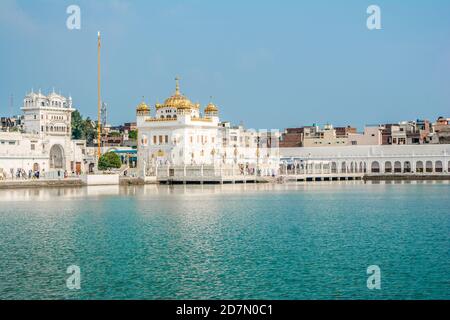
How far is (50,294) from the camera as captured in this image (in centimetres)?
1827

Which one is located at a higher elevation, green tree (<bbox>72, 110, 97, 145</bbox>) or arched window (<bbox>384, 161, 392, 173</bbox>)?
green tree (<bbox>72, 110, 97, 145</bbox>)

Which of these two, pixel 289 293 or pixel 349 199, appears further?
pixel 349 199

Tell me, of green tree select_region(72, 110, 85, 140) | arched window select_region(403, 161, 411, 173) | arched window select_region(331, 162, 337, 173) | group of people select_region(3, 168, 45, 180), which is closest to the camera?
group of people select_region(3, 168, 45, 180)

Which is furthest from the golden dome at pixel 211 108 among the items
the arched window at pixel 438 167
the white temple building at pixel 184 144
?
the arched window at pixel 438 167

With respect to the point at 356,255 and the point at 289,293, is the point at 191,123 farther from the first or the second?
the point at 289,293

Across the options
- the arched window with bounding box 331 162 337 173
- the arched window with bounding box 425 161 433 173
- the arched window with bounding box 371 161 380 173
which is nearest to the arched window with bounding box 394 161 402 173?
the arched window with bounding box 371 161 380 173

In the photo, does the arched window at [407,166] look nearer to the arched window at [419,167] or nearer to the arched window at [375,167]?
the arched window at [419,167]

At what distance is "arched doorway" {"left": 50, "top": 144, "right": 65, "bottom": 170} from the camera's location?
7962 cm

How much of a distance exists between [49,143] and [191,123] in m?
14.2

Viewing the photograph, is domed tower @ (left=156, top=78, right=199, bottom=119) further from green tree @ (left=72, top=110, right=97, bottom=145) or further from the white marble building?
green tree @ (left=72, top=110, right=97, bottom=145)

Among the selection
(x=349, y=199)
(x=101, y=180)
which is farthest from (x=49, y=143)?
(x=349, y=199)

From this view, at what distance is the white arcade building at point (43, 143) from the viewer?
6950 cm

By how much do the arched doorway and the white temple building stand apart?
28.0 ft

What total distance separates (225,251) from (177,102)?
54997 mm
